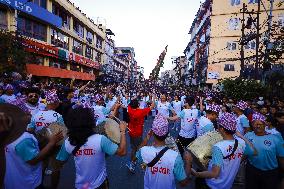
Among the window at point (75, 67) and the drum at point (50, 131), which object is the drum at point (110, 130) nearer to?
the drum at point (50, 131)

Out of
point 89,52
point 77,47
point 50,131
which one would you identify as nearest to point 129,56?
point 89,52

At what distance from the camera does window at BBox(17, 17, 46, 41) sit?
2750 centimetres

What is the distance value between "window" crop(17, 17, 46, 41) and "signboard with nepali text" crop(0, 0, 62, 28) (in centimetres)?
96

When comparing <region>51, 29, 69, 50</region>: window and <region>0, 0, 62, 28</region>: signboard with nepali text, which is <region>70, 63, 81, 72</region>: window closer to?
<region>51, 29, 69, 50</region>: window

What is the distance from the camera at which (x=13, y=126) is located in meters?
2.54

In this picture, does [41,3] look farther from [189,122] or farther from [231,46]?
[231,46]

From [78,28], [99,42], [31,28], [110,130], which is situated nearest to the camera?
[110,130]

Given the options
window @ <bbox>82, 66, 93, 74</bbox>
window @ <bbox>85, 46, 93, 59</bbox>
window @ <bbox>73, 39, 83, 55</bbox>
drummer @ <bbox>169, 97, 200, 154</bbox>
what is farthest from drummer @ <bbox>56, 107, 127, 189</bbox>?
window @ <bbox>85, 46, 93, 59</bbox>

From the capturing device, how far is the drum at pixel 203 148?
418 centimetres

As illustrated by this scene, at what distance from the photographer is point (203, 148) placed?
168 inches

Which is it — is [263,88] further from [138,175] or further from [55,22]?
[55,22]

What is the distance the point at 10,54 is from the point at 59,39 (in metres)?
17.6

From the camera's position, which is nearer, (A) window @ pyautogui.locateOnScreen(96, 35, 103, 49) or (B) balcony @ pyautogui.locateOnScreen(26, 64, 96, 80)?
(B) balcony @ pyautogui.locateOnScreen(26, 64, 96, 80)

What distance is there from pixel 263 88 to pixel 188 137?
454 inches
